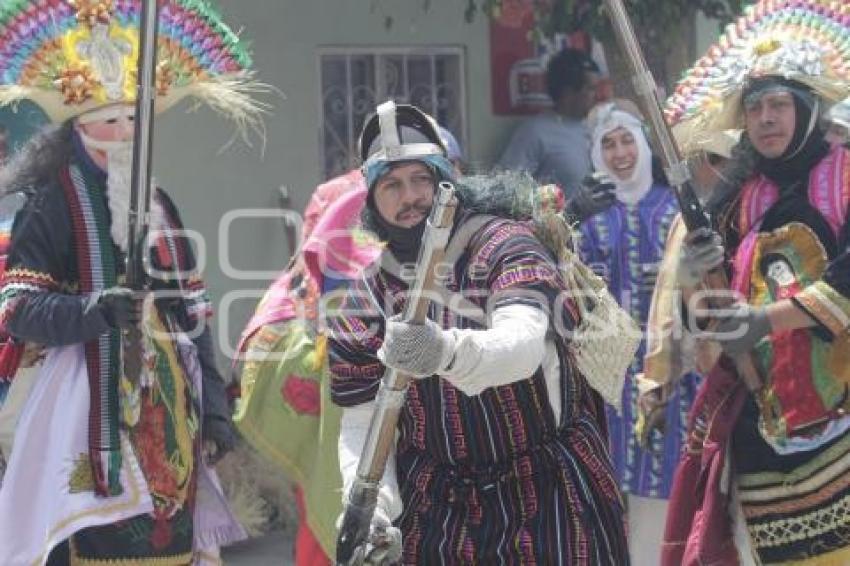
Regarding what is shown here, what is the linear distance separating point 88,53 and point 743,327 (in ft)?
6.72

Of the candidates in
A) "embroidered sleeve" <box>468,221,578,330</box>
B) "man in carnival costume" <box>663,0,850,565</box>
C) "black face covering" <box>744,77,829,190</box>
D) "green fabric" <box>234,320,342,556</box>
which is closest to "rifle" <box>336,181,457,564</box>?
"embroidered sleeve" <box>468,221,578,330</box>

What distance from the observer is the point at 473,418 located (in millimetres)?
4051

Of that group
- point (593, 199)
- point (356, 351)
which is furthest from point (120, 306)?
point (593, 199)

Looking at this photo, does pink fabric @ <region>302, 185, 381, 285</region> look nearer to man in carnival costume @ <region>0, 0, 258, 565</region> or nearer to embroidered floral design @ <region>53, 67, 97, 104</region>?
man in carnival costume @ <region>0, 0, 258, 565</region>

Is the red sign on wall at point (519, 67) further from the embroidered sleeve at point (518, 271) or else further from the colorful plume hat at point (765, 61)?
the embroidered sleeve at point (518, 271)

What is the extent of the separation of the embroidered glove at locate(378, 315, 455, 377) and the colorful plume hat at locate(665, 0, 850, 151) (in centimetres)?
177

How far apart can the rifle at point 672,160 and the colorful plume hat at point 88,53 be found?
1468 millimetres

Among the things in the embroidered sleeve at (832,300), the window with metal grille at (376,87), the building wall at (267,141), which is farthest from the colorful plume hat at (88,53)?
the window with metal grille at (376,87)

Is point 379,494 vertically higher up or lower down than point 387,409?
lower down

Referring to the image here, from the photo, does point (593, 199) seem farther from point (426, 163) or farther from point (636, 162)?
point (426, 163)

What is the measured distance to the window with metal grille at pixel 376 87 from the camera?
924 cm

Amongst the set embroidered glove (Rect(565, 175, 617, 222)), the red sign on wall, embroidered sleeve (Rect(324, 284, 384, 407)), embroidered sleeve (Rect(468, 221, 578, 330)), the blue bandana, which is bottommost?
embroidered sleeve (Rect(324, 284, 384, 407))

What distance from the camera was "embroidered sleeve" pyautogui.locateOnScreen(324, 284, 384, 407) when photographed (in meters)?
4.21

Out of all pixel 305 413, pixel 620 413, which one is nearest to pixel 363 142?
pixel 305 413
